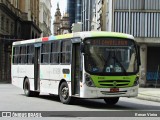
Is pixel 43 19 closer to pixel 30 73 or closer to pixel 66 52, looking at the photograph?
pixel 30 73

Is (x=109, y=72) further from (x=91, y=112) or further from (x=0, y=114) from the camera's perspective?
(x=0, y=114)

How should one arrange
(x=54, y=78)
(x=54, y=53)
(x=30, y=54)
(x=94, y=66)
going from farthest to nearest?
(x=30, y=54) → (x=54, y=53) → (x=54, y=78) → (x=94, y=66)

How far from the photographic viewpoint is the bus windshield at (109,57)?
1758cm

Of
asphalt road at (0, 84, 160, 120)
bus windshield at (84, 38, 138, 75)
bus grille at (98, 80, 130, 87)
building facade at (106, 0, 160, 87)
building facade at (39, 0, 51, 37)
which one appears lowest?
asphalt road at (0, 84, 160, 120)

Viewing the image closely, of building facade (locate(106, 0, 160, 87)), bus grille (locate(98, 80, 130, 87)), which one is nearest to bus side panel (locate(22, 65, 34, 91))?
bus grille (locate(98, 80, 130, 87))

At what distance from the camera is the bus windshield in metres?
17.6

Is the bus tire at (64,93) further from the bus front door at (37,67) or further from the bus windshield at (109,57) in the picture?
the bus front door at (37,67)

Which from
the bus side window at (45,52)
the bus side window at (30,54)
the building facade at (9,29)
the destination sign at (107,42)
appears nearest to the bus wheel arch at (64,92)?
the bus side window at (45,52)

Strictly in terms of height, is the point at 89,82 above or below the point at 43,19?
below

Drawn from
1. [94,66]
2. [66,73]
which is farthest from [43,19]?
[94,66]

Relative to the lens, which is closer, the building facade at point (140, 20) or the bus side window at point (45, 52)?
the bus side window at point (45, 52)

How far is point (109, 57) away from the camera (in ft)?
58.2

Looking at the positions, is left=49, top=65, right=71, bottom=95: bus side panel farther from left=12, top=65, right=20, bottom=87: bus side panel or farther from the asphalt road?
left=12, top=65, right=20, bottom=87: bus side panel

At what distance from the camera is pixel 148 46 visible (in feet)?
148
